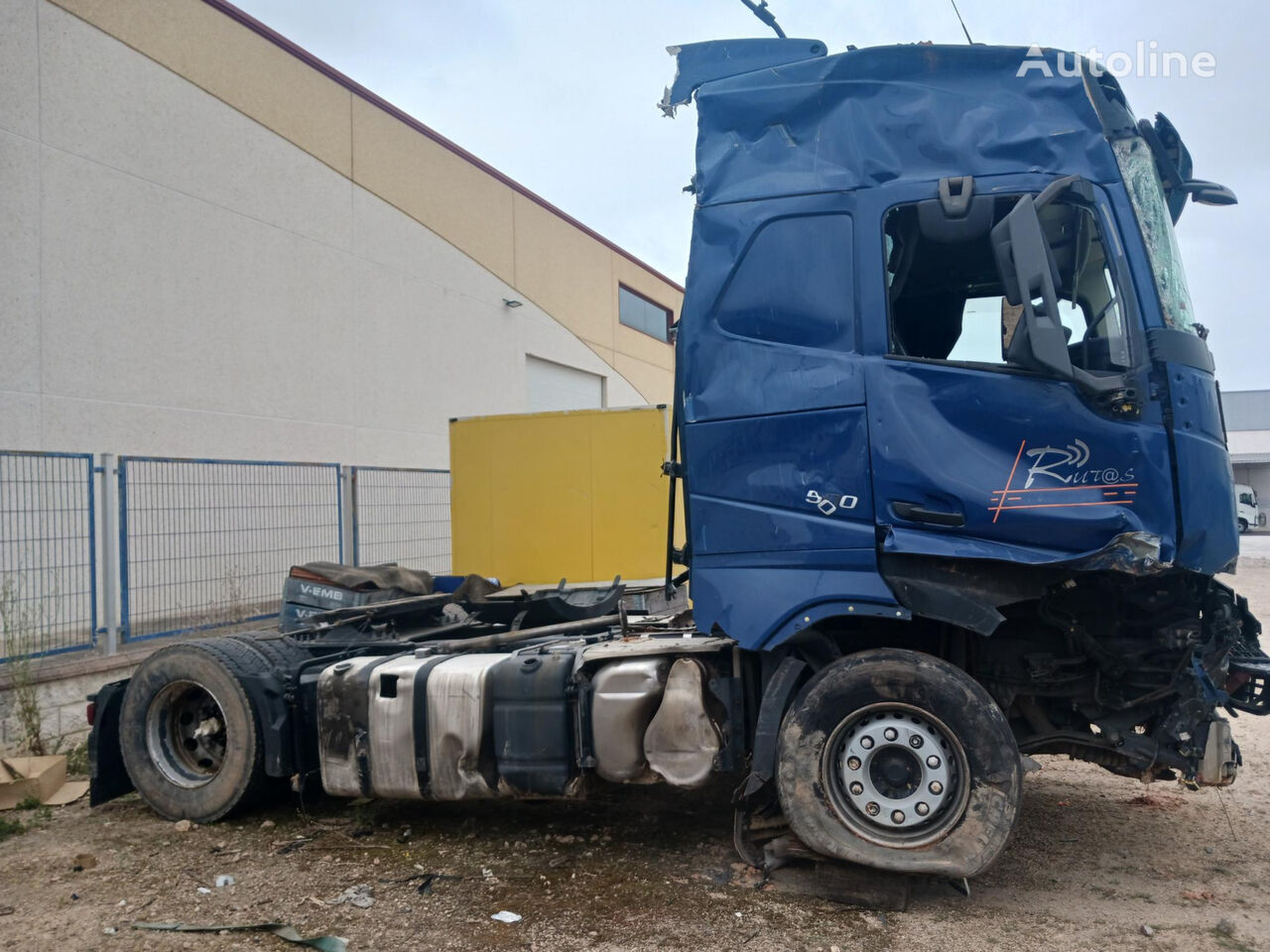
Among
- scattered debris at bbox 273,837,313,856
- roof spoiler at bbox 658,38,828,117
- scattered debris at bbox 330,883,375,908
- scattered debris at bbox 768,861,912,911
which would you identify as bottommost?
scattered debris at bbox 273,837,313,856

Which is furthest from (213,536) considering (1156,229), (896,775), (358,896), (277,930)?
(1156,229)

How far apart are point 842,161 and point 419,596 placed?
158 inches

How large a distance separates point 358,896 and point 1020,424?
138 inches

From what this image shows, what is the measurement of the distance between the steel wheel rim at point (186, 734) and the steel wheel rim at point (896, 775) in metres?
3.42

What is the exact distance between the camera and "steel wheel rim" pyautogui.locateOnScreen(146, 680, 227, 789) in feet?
17.0

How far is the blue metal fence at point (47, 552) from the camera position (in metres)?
7.11

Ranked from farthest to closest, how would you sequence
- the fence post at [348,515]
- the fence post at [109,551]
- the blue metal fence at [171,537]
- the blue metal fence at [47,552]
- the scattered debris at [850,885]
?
the fence post at [348,515]
the fence post at [109,551]
the blue metal fence at [171,537]
the blue metal fence at [47,552]
the scattered debris at [850,885]

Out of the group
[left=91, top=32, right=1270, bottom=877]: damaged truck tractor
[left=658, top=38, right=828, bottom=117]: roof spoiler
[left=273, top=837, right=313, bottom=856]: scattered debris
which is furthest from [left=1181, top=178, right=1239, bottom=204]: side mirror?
[left=273, top=837, right=313, bottom=856]: scattered debris

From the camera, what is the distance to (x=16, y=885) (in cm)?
432

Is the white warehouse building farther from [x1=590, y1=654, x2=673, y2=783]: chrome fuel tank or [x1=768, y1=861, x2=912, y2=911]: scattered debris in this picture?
[x1=768, y1=861, x2=912, y2=911]: scattered debris

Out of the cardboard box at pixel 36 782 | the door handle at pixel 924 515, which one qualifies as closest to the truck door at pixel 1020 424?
the door handle at pixel 924 515

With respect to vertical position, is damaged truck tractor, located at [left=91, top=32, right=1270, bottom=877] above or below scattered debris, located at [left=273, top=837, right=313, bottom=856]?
above

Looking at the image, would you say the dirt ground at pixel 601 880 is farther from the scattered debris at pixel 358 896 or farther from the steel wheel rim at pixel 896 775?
the steel wheel rim at pixel 896 775

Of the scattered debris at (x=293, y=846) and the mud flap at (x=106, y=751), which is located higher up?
the mud flap at (x=106, y=751)
